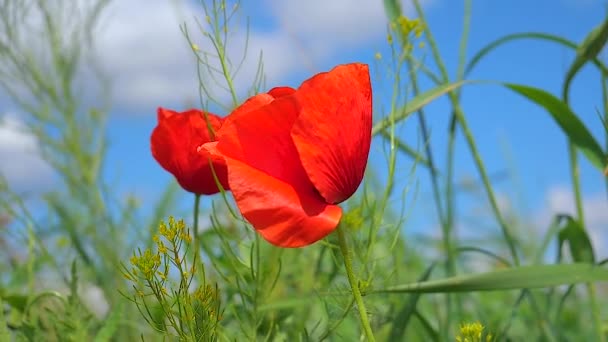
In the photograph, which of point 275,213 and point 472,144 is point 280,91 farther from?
point 472,144

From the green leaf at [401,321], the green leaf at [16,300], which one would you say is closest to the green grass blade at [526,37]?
the green leaf at [401,321]

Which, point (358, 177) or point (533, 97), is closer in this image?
point (358, 177)

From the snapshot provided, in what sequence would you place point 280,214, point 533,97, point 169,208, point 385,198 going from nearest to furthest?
point 280,214
point 385,198
point 533,97
point 169,208

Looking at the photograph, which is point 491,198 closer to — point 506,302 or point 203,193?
point 203,193

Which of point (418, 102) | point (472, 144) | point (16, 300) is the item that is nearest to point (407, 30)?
point (418, 102)

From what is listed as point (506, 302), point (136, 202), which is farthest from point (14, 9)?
point (506, 302)

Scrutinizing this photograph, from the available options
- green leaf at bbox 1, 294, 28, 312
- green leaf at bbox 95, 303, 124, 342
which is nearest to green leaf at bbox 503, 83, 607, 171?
Answer: green leaf at bbox 95, 303, 124, 342

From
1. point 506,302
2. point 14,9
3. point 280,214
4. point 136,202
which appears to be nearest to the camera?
point 280,214

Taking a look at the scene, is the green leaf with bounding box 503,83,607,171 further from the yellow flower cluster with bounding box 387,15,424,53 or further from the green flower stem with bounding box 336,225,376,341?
the green flower stem with bounding box 336,225,376,341
